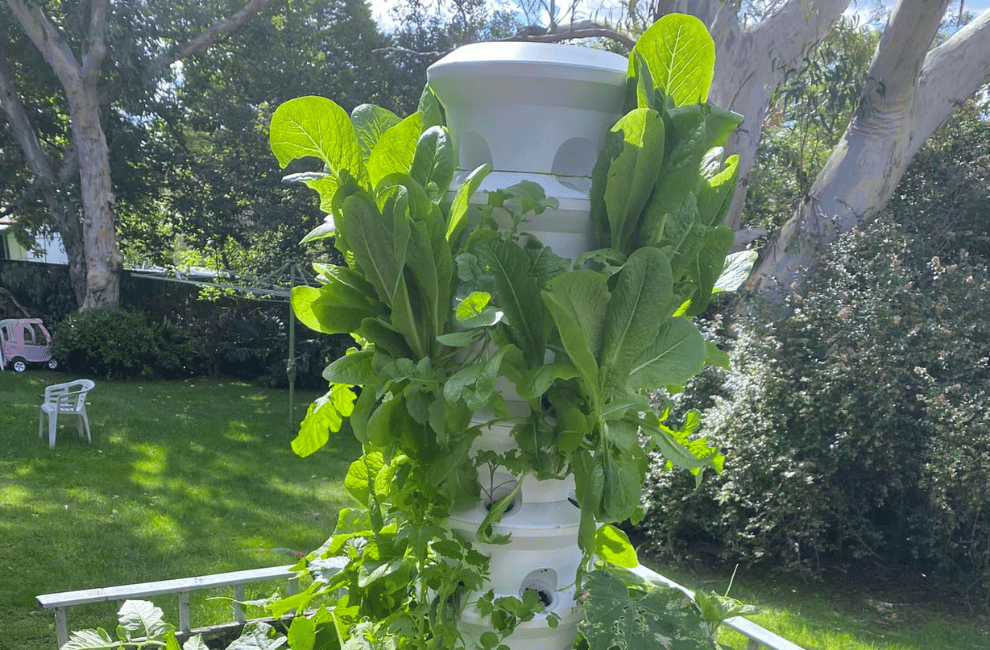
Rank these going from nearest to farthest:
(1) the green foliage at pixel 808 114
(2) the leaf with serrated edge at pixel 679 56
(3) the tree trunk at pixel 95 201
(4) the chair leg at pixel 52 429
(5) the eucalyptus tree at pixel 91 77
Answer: (2) the leaf with serrated edge at pixel 679 56 → (1) the green foliage at pixel 808 114 → (4) the chair leg at pixel 52 429 → (5) the eucalyptus tree at pixel 91 77 → (3) the tree trunk at pixel 95 201

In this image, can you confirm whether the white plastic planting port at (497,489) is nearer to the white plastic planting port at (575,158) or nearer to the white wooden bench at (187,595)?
the white wooden bench at (187,595)

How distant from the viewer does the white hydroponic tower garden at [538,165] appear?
1.15 m

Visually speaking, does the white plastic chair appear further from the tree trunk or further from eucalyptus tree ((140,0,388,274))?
the tree trunk

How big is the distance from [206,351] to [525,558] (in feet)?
44.1

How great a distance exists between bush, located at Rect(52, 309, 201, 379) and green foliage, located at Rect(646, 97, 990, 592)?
9802 mm

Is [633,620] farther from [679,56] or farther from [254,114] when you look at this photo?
[254,114]

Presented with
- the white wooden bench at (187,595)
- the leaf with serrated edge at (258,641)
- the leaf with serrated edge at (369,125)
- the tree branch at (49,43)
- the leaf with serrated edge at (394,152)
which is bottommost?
the white wooden bench at (187,595)

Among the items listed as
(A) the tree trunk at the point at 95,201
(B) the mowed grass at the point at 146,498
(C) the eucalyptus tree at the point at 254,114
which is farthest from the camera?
(C) the eucalyptus tree at the point at 254,114

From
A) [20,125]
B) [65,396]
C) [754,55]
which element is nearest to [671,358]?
[754,55]

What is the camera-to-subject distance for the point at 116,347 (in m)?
12.4

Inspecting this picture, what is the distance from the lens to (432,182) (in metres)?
1.10

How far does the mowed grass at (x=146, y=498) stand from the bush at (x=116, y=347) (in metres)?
1.43

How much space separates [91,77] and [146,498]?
8.69m

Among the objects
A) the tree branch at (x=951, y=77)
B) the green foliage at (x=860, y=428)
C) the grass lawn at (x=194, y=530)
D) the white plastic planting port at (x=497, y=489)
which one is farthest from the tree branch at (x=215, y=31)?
the white plastic planting port at (x=497, y=489)
